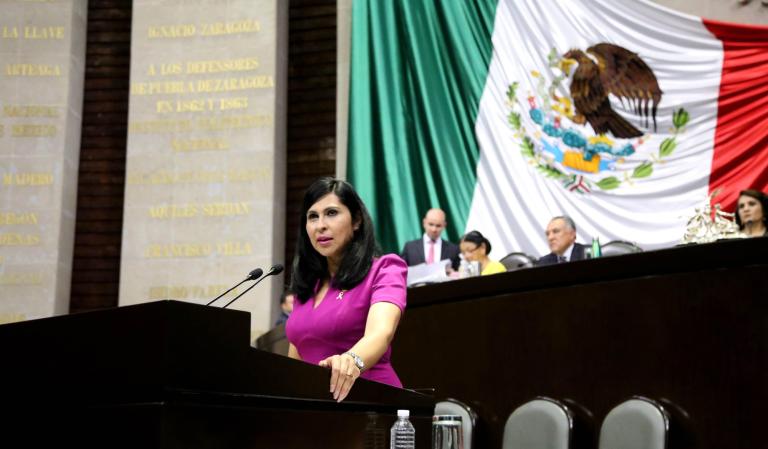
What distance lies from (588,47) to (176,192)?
4.08 metres

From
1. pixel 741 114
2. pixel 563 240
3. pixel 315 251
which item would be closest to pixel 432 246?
pixel 563 240

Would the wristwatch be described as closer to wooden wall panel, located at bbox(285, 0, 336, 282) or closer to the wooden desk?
the wooden desk

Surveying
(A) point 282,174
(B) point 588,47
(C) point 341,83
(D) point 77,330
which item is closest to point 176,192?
(A) point 282,174

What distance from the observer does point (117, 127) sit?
912cm

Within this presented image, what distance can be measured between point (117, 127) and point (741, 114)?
592 cm

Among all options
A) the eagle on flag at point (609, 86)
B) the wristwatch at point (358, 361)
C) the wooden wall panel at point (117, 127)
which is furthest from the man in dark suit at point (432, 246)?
the wristwatch at point (358, 361)

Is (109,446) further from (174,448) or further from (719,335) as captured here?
(719,335)

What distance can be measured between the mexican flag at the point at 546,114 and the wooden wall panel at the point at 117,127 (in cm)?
51

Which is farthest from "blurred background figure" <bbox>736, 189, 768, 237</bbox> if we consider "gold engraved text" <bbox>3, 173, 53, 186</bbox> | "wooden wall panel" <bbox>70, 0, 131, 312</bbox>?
"gold engraved text" <bbox>3, 173, 53, 186</bbox>

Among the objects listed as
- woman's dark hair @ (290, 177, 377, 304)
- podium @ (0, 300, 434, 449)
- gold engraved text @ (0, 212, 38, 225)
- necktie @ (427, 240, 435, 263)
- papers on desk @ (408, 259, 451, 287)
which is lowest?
podium @ (0, 300, 434, 449)

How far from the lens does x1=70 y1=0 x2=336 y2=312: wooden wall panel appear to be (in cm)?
880

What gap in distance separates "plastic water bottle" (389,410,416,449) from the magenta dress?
0.31 metres

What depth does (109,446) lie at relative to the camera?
156 centimetres

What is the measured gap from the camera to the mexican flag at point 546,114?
7.77 m
